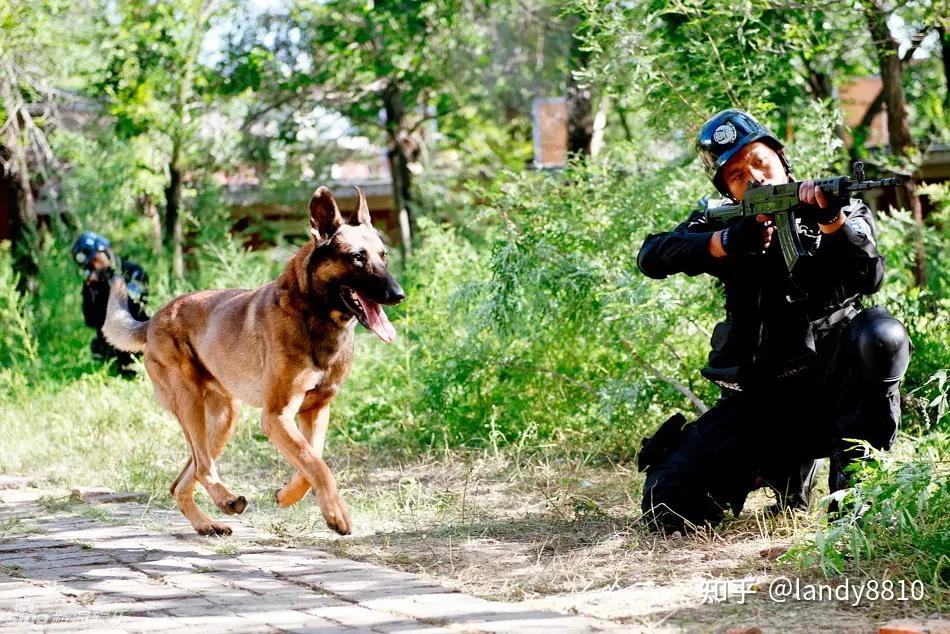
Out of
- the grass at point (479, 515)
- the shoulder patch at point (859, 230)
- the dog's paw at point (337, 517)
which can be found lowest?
the grass at point (479, 515)

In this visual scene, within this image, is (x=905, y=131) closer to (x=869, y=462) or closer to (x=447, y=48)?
(x=869, y=462)

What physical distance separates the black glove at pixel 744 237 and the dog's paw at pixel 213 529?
113 inches

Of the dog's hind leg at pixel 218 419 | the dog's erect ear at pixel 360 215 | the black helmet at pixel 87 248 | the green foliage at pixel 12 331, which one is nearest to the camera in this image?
A: the dog's erect ear at pixel 360 215

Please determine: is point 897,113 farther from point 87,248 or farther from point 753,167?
point 87,248

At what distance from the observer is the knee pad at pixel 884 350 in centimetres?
495

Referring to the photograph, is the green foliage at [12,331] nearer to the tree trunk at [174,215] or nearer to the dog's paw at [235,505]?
the tree trunk at [174,215]

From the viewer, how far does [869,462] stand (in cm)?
471

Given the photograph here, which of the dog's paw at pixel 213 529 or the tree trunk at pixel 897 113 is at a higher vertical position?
the tree trunk at pixel 897 113

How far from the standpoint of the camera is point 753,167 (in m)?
5.37

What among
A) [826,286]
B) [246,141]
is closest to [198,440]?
[826,286]

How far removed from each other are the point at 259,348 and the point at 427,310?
347 centimetres

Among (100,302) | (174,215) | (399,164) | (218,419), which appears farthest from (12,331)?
(399,164)

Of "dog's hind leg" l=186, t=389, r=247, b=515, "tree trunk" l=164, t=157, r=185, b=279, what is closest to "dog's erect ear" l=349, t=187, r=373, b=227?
"dog's hind leg" l=186, t=389, r=247, b=515

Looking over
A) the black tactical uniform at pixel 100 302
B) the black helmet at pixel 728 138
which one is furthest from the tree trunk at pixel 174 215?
the black helmet at pixel 728 138
